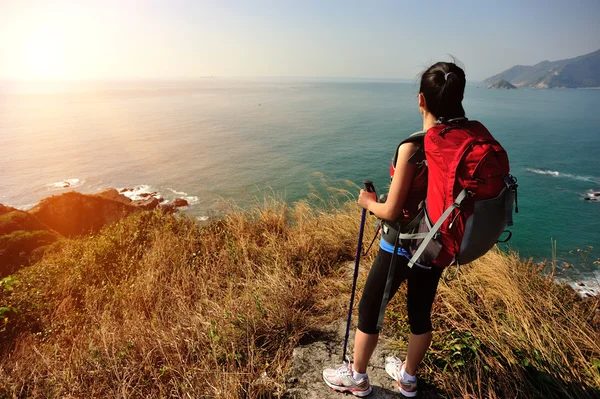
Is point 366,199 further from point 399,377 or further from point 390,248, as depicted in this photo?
point 399,377

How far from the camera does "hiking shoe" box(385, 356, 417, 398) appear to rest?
2.29m

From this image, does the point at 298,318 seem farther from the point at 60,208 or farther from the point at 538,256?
the point at 60,208

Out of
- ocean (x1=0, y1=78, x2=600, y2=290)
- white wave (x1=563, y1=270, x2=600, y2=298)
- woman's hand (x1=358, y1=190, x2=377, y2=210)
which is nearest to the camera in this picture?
woman's hand (x1=358, y1=190, x2=377, y2=210)

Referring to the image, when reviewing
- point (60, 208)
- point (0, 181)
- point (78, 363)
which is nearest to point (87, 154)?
point (0, 181)

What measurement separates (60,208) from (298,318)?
27.6 meters

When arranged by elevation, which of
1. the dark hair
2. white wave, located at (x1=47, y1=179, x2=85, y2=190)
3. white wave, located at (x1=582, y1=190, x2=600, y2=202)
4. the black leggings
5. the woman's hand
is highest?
the dark hair

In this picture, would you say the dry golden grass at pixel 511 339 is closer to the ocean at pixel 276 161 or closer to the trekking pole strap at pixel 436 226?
the trekking pole strap at pixel 436 226

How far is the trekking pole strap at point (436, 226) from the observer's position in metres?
1.48

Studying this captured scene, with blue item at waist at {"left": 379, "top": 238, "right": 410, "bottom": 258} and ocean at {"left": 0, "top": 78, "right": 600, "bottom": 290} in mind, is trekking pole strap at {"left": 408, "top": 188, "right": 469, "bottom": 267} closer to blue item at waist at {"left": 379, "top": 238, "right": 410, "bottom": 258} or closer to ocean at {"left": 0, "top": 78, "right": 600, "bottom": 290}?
blue item at waist at {"left": 379, "top": 238, "right": 410, "bottom": 258}

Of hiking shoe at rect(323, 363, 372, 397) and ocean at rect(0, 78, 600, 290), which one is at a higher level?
hiking shoe at rect(323, 363, 372, 397)

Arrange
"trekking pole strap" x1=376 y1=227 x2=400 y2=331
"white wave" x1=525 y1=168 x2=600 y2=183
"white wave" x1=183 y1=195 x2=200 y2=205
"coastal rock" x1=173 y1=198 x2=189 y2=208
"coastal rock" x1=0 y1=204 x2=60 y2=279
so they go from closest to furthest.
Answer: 1. "trekking pole strap" x1=376 y1=227 x2=400 y2=331
2. "coastal rock" x1=0 y1=204 x2=60 y2=279
3. "coastal rock" x1=173 y1=198 x2=189 y2=208
4. "white wave" x1=183 y1=195 x2=200 y2=205
5. "white wave" x1=525 y1=168 x2=600 y2=183

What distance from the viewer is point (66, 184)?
107 feet

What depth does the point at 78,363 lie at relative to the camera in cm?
271

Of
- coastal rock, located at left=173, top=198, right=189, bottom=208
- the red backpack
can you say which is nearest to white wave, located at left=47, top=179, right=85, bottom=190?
coastal rock, located at left=173, top=198, right=189, bottom=208
